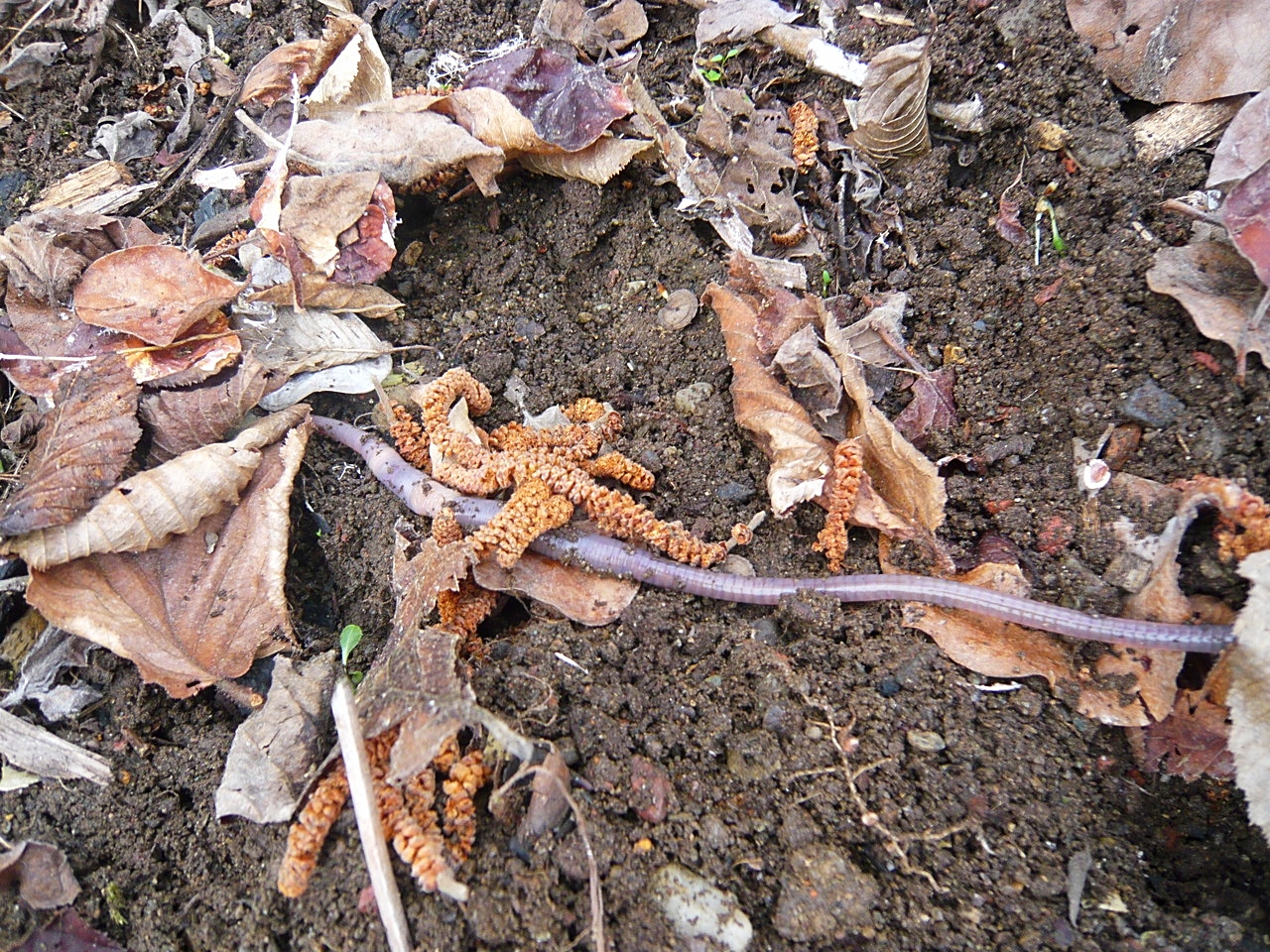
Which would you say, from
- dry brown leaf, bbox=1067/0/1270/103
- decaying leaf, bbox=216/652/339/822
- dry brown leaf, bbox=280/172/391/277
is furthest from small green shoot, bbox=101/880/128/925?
dry brown leaf, bbox=1067/0/1270/103

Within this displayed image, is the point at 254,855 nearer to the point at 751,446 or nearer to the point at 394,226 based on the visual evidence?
the point at 751,446

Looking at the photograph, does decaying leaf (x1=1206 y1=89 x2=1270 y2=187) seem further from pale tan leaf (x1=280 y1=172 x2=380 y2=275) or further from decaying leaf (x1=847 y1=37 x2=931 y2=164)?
pale tan leaf (x1=280 y1=172 x2=380 y2=275)

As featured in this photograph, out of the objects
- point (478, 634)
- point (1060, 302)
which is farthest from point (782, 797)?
point (1060, 302)

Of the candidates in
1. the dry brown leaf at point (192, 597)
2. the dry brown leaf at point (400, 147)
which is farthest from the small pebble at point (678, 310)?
the dry brown leaf at point (192, 597)

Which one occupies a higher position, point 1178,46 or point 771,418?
point 1178,46

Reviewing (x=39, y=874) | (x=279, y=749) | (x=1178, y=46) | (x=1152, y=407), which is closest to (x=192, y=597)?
(x=279, y=749)

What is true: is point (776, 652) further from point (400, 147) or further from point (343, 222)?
point (400, 147)

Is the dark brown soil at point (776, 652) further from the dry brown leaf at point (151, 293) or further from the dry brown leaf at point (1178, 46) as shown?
the dry brown leaf at point (151, 293)
